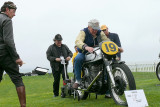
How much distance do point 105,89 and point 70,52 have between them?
3894 mm

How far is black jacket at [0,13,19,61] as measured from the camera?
507cm

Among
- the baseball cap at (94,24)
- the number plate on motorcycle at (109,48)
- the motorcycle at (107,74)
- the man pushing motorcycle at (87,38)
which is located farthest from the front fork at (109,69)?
the baseball cap at (94,24)

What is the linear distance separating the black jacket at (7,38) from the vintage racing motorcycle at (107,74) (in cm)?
158

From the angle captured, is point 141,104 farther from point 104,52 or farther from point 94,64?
point 94,64

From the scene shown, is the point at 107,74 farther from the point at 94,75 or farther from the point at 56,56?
the point at 56,56

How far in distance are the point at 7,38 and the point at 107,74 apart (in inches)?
77.7

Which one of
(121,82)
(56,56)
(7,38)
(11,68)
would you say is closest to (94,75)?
(121,82)

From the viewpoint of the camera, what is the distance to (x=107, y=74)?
5348 mm

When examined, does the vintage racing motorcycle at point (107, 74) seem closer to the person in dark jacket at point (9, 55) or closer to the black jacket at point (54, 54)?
the person in dark jacket at point (9, 55)

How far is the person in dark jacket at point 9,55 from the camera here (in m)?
5.08

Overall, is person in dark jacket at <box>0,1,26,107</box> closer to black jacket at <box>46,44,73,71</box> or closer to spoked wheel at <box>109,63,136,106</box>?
spoked wheel at <box>109,63,136,106</box>

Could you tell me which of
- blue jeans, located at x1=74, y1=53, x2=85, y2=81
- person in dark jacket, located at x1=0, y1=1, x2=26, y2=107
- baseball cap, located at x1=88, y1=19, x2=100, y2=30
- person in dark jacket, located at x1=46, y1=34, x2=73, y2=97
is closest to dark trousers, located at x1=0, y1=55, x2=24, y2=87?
person in dark jacket, located at x1=0, y1=1, x2=26, y2=107

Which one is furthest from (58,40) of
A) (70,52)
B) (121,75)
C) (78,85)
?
(121,75)

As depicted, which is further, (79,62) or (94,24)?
(79,62)
